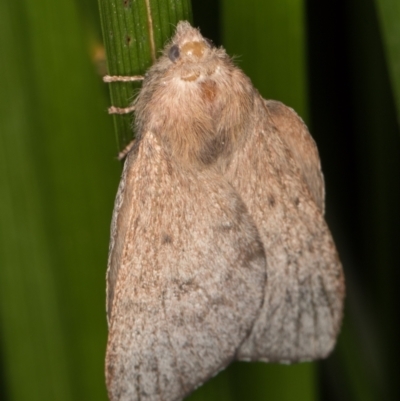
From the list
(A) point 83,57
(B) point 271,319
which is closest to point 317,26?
(A) point 83,57

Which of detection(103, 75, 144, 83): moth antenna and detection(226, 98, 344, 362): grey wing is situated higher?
detection(103, 75, 144, 83): moth antenna

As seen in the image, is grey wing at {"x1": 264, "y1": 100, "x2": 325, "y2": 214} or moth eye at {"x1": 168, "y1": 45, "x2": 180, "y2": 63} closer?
moth eye at {"x1": 168, "y1": 45, "x2": 180, "y2": 63}

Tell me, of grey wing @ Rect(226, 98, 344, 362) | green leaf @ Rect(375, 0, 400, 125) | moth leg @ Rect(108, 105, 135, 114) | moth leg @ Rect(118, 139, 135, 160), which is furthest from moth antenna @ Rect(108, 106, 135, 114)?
green leaf @ Rect(375, 0, 400, 125)

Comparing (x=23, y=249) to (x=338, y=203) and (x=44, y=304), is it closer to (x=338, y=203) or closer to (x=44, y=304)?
(x=44, y=304)

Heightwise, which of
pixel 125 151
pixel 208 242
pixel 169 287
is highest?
pixel 125 151

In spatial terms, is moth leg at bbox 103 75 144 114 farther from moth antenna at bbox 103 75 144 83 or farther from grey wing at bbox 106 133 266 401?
grey wing at bbox 106 133 266 401

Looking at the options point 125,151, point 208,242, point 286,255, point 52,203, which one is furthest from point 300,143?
point 52,203

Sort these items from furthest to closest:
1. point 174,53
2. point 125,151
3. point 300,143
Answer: point 300,143
point 125,151
point 174,53

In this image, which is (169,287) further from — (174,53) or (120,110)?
(174,53)
